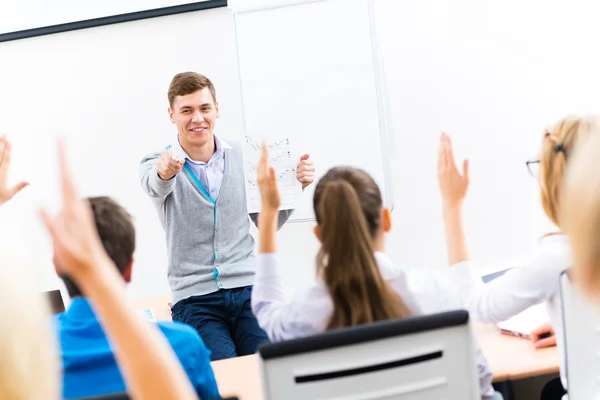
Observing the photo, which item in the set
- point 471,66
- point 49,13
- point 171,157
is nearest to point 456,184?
point 171,157

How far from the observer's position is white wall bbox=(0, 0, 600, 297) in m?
4.28

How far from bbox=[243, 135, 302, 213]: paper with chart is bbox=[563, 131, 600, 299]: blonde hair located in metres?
1.72

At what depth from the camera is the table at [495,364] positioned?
6.91ft

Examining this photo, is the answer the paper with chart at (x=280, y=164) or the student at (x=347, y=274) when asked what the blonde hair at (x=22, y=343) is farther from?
the paper with chart at (x=280, y=164)

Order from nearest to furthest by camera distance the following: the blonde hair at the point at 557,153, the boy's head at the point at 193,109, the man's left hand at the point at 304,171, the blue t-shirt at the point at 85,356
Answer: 1. the blue t-shirt at the point at 85,356
2. the blonde hair at the point at 557,153
3. the man's left hand at the point at 304,171
4. the boy's head at the point at 193,109

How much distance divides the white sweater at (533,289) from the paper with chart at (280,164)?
1108mm

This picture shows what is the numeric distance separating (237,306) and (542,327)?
1376mm

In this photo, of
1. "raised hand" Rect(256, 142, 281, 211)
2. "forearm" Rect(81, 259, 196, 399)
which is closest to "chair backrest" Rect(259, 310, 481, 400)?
"raised hand" Rect(256, 142, 281, 211)

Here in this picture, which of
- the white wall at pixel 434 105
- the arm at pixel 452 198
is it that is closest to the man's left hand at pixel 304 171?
the arm at pixel 452 198

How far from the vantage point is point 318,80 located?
4121 millimetres

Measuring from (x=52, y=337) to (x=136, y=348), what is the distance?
0.09 meters

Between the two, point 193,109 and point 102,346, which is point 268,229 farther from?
point 193,109

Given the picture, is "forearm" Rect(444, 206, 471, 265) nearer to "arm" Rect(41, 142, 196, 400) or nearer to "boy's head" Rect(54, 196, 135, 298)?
"boy's head" Rect(54, 196, 135, 298)

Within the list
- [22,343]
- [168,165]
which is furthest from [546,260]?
[168,165]
